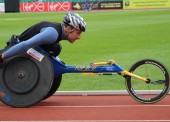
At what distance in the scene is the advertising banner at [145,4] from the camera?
198 feet

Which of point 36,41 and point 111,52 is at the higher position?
point 36,41

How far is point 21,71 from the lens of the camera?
7301 mm

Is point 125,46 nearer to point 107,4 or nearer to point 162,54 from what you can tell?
point 162,54

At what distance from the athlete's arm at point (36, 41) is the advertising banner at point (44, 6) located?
55357 millimetres

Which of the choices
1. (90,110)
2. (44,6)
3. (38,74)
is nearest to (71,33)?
(38,74)

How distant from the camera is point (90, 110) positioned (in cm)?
702

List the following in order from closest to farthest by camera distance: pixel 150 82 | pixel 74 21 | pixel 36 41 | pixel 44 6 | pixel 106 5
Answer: pixel 36 41 → pixel 74 21 → pixel 150 82 → pixel 106 5 → pixel 44 6

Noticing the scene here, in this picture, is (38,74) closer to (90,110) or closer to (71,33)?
(71,33)

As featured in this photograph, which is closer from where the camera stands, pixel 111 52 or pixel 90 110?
pixel 90 110

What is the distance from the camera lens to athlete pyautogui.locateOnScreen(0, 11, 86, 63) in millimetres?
7164

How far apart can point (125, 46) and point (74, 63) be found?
15.2 ft

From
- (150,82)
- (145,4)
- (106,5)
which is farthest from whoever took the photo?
(106,5)

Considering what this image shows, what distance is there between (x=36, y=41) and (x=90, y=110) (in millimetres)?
1200

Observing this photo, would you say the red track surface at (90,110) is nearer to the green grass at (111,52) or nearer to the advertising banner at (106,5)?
the green grass at (111,52)
